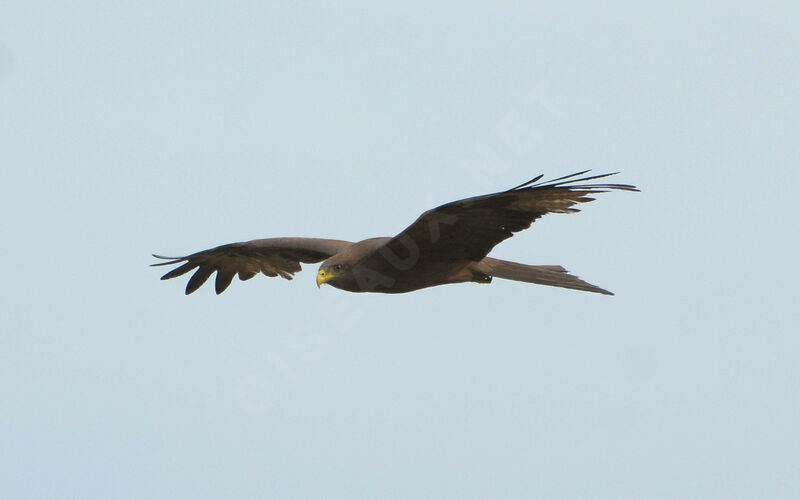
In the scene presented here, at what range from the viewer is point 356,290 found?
987cm

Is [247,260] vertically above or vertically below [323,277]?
above

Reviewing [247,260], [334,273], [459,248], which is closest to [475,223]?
[459,248]

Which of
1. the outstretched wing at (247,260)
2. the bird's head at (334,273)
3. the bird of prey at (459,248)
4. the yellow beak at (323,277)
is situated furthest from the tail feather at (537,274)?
the outstretched wing at (247,260)

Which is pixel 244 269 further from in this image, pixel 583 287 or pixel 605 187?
pixel 605 187

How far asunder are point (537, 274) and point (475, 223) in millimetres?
1078

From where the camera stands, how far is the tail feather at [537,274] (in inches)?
385

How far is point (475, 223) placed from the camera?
9.19 metres

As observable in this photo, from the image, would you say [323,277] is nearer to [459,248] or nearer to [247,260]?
[459,248]

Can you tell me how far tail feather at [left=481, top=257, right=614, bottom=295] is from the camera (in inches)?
385

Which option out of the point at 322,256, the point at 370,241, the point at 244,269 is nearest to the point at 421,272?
the point at 370,241

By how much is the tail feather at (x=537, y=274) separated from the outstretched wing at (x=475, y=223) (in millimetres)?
421

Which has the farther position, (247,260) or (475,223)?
(247,260)

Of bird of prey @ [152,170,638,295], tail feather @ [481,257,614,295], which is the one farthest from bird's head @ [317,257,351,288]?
tail feather @ [481,257,614,295]

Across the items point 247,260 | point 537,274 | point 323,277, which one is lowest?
point 537,274
